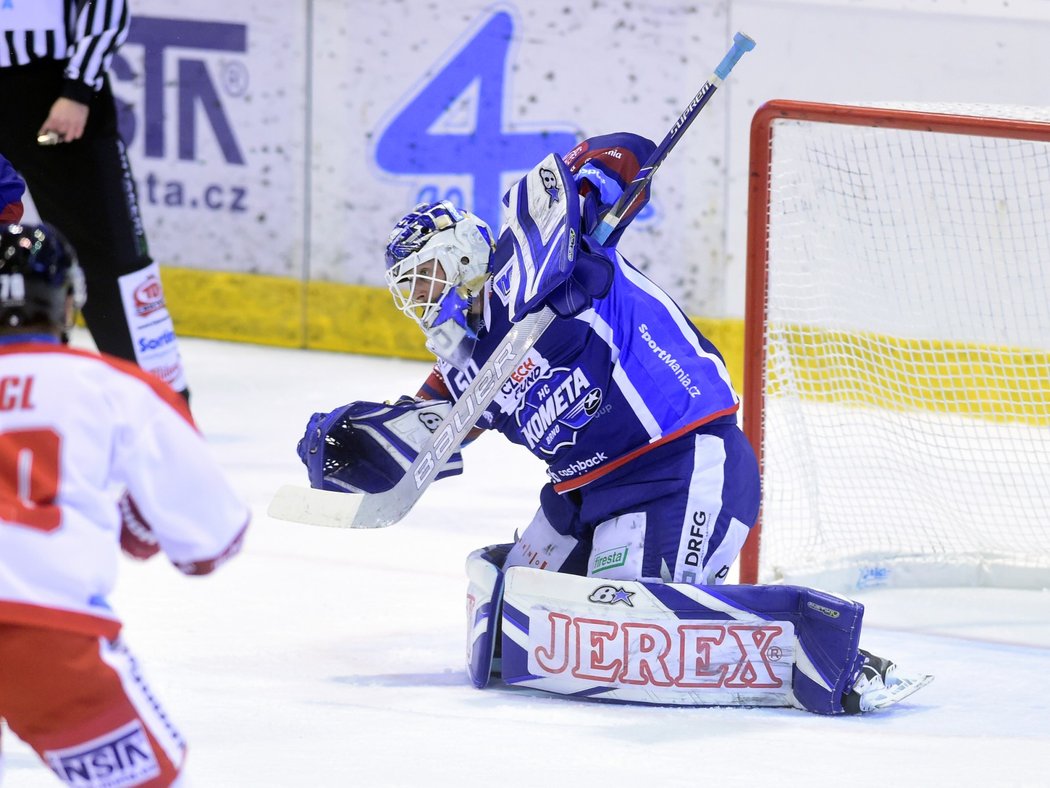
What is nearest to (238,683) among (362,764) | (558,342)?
(362,764)

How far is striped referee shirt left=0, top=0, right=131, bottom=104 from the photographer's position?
13.2 feet

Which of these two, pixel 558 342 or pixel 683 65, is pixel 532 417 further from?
pixel 683 65

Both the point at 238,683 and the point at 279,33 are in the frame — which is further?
the point at 279,33

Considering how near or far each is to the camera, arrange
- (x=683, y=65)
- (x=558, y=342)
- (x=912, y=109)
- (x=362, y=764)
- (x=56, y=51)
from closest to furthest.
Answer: (x=362, y=764)
(x=558, y=342)
(x=912, y=109)
(x=56, y=51)
(x=683, y=65)

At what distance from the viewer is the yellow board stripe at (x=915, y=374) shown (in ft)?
13.8

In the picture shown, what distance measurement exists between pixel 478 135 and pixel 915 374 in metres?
2.03

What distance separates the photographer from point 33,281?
175 cm

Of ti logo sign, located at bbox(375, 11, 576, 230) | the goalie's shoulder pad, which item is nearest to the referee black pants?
the goalie's shoulder pad

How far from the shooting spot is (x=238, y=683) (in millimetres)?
2869

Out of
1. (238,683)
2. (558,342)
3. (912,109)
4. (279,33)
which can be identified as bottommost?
(238,683)

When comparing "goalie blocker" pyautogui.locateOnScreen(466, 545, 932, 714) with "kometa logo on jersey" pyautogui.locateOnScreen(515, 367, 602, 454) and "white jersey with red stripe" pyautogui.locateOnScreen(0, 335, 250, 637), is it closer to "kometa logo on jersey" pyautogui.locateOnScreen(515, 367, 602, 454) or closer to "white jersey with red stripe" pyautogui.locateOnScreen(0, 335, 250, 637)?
"kometa logo on jersey" pyautogui.locateOnScreen(515, 367, 602, 454)

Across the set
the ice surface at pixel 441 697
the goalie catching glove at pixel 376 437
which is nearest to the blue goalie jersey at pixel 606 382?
the goalie catching glove at pixel 376 437

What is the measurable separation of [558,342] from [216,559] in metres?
1.13

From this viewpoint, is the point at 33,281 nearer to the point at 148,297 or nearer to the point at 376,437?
the point at 376,437
